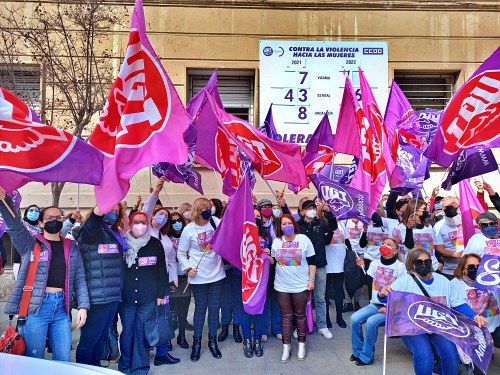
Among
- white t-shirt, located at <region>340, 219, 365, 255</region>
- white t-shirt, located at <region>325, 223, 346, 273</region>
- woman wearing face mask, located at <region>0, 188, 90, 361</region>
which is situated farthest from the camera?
white t-shirt, located at <region>340, 219, 365, 255</region>

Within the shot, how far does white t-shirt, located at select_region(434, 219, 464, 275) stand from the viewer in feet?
18.9

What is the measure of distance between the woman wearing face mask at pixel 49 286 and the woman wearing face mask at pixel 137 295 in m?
0.64

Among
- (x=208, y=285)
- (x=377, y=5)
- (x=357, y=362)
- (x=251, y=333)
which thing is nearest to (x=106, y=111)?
(x=208, y=285)

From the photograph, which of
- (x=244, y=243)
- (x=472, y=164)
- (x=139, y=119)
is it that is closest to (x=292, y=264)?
(x=244, y=243)

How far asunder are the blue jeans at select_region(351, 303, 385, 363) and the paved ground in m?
0.14

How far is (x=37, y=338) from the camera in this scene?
3381mm

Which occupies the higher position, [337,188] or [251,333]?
[337,188]

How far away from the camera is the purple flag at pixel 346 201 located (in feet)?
16.0

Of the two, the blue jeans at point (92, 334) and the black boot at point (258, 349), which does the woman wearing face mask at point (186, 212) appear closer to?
the black boot at point (258, 349)

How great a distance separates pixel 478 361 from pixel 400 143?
390 cm

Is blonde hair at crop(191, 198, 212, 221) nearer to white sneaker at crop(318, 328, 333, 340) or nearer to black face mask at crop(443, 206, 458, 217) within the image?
white sneaker at crop(318, 328, 333, 340)

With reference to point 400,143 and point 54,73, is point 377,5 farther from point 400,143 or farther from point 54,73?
point 54,73

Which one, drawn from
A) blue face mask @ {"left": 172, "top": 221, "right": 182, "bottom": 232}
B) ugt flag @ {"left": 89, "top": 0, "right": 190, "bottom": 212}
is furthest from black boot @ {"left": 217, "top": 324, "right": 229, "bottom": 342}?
ugt flag @ {"left": 89, "top": 0, "right": 190, "bottom": 212}

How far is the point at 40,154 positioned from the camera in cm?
342
